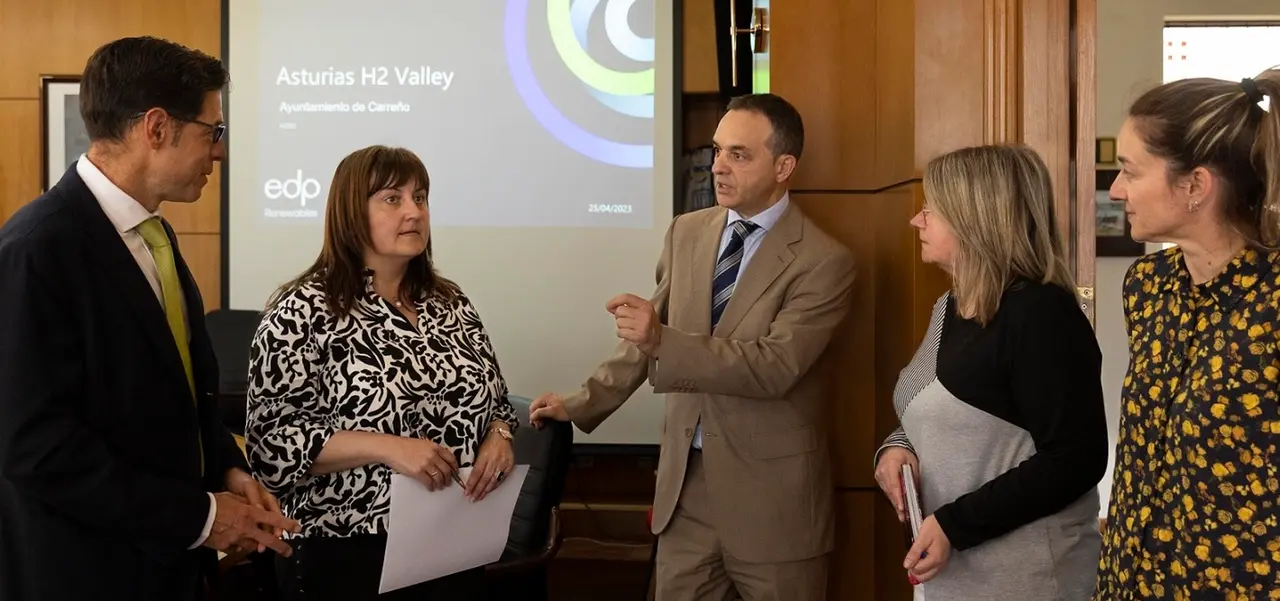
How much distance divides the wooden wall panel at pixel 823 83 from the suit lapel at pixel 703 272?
1.49ft

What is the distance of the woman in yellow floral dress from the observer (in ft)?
4.52

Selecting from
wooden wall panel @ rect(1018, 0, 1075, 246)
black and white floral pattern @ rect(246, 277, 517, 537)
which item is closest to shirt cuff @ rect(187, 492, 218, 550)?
black and white floral pattern @ rect(246, 277, 517, 537)

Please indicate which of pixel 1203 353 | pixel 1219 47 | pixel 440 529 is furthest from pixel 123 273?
pixel 1219 47

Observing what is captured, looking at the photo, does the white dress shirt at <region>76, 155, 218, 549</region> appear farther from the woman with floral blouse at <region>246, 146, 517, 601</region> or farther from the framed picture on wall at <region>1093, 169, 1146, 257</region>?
the framed picture on wall at <region>1093, 169, 1146, 257</region>

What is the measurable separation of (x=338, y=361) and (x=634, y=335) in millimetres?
677

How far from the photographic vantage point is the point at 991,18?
2439mm

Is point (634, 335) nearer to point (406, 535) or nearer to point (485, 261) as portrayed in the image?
point (406, 535)

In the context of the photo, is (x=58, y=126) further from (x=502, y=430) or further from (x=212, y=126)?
(x=502, y=430)

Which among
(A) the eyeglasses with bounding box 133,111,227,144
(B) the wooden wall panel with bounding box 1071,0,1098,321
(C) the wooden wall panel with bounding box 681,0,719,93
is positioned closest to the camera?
(A) the eyeglasses with bounding box 133,111,227,144

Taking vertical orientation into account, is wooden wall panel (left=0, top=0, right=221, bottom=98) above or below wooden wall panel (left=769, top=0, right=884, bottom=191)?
above

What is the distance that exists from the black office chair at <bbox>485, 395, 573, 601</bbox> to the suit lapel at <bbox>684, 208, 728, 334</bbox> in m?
0.51

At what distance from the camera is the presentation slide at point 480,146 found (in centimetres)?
490

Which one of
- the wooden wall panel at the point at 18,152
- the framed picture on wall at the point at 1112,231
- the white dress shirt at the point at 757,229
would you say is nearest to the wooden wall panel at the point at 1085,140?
the white dress shirt at the point at 757,229

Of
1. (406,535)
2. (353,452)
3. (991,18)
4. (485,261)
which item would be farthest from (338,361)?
(485,261)
